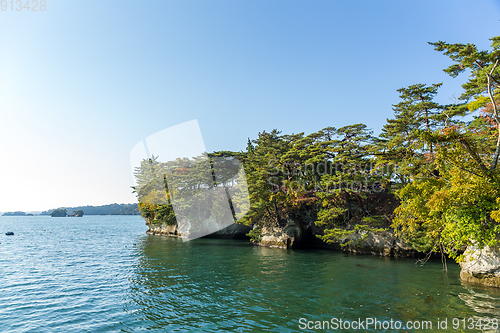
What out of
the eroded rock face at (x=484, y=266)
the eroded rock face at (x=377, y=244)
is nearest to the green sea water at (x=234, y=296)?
the eroded rock face at (x=484, y=266)

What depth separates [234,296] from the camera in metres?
13.3

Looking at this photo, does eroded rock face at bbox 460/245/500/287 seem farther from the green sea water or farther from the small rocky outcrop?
the small rocky outcrop

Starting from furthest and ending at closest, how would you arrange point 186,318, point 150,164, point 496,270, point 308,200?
point 150,164
point 308,200
point 496,270
point 186,318

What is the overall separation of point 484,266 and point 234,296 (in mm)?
14444

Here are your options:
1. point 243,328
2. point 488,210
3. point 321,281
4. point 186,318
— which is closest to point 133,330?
point 186,318

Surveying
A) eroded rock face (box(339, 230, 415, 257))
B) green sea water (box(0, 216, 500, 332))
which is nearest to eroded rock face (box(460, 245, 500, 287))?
green sea water (box(0, 216, 500, 332))

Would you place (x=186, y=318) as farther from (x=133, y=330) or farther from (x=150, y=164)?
(x=150, y=164)

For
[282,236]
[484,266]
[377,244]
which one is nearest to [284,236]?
[282,236]

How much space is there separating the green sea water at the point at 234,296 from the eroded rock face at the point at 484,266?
40.0 inches

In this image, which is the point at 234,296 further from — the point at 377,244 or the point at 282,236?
the point at 282,236

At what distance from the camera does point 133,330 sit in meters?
9.47

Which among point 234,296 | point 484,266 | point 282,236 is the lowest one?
point 234,296

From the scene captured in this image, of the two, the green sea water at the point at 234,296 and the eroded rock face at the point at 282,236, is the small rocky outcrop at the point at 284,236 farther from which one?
the green sea water at the point at 234,296

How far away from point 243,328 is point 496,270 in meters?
14.8
